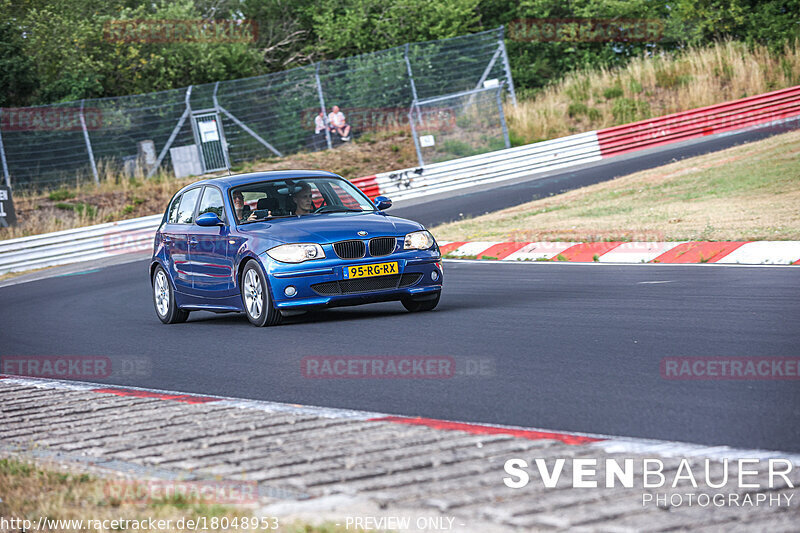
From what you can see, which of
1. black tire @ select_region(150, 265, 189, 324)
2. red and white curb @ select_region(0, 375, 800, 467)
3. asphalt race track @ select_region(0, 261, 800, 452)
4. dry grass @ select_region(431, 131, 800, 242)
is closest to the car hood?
asphalt race track @ select_region(0, 261, 800, 452)

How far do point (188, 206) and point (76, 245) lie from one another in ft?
47.4

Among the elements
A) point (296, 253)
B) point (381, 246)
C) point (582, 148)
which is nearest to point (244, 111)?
point (582, 148)

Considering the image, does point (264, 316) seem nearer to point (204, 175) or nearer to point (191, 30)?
point (204, 175)

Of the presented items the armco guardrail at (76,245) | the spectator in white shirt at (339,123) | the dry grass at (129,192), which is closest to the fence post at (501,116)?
the dry grass at (129,192)

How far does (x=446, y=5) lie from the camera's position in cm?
5044

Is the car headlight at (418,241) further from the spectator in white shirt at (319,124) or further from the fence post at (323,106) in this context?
the spectator in white shirt at (319,124)

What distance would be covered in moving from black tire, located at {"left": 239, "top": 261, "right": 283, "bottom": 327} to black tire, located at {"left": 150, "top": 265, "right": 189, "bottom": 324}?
1.63 metres

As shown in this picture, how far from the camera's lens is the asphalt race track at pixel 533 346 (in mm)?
5684

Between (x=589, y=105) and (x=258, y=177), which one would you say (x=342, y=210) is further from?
(x=589, y=105)

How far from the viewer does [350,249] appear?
1023cm

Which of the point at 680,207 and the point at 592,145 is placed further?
the point at 592,145

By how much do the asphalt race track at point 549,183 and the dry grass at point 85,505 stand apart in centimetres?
1755

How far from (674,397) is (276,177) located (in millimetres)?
6355

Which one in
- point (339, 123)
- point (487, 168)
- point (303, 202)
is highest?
point (339, 123)
